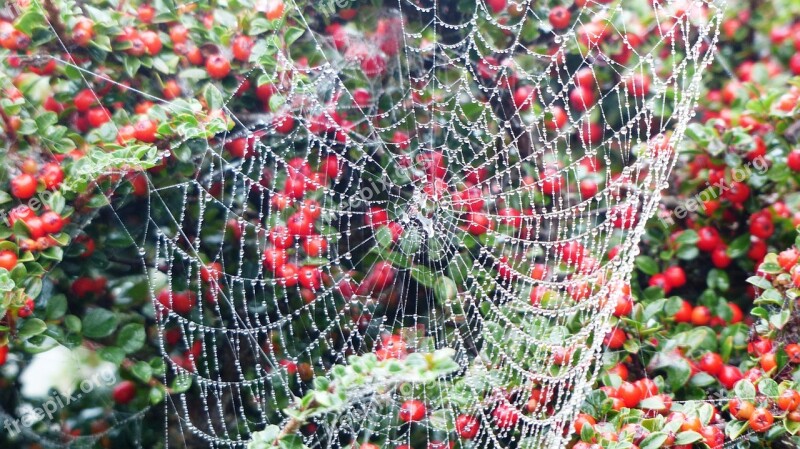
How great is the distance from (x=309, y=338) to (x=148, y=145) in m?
0.52

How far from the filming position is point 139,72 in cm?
171

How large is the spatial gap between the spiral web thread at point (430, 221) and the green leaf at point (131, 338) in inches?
1.8

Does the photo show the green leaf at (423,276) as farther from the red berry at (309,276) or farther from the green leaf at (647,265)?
the green leaf at (647,265)

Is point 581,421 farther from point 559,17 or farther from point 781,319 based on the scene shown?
point 559,17

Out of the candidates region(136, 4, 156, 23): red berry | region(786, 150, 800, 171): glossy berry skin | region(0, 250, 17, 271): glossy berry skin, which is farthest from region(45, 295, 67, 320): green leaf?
region(786, 150, 800, 171): glossy berry skin

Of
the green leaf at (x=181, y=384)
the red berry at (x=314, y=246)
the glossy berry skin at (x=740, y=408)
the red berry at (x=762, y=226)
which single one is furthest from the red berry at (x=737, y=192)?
the green leaf at (x=181, y=384)

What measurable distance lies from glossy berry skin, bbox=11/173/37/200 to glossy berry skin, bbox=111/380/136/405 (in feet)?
1.36

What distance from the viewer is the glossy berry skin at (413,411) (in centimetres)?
158

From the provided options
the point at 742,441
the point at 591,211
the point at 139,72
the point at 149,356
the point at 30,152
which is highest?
the point at 139,72

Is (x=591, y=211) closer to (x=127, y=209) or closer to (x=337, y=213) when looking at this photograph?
(x=337, y=213)

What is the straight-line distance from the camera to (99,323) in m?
1.56

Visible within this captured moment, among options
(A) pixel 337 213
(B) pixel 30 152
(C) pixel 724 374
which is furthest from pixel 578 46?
(B) pixel 30 152

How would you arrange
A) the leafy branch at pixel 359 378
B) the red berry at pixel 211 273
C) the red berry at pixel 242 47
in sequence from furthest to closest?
the red berry at pixel 242 47
the red berry at pixel 211 273
the leafy branch at pixel 359 378

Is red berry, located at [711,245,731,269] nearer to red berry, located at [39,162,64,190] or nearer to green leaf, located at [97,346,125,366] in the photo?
green leaf, located at [97,346,125,366]
